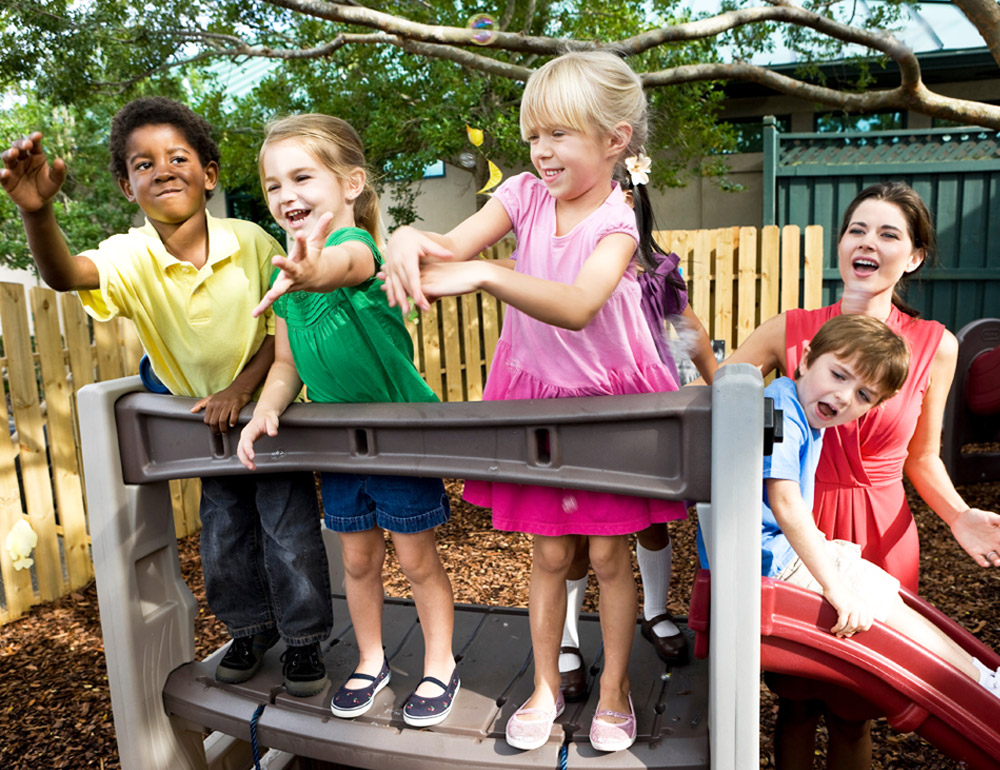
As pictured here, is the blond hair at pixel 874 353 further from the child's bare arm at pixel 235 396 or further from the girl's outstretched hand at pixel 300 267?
the child's bare arm at pixel 235 396

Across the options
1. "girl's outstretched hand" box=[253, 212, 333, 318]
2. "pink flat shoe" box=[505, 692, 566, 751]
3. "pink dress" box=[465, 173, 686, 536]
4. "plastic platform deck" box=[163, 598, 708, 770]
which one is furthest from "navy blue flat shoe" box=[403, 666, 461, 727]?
"girl's outstretched hand" box=[253, 212, 333, 318]

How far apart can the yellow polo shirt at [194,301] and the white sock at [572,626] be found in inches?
40.8

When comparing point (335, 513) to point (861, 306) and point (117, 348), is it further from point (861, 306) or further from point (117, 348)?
point (117, 348)

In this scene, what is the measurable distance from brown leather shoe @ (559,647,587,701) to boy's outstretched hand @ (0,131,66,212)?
1468 millimetres

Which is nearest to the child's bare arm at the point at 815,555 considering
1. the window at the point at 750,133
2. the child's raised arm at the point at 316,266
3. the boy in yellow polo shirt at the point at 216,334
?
the child's raised arm at the point at 316,266

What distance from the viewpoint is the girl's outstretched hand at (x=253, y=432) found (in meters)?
1.67

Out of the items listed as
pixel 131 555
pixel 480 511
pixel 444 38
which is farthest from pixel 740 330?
pixel 131 555

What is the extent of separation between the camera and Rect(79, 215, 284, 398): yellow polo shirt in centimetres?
189

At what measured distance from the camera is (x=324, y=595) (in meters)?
2.03

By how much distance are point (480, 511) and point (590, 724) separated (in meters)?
3.35

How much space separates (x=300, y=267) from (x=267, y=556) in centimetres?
102

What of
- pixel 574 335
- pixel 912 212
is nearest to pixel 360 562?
pixel 574 335

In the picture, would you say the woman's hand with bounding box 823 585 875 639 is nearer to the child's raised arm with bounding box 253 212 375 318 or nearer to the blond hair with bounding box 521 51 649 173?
the blond hair with bounding box 521 51 649 173

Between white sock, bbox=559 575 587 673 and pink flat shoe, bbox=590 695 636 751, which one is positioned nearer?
pink flat shoe, bbox=590 695 636 751
